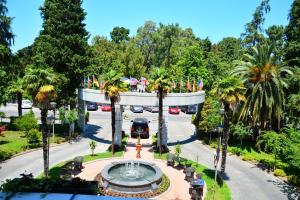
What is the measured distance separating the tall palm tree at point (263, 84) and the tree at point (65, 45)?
2133 cm

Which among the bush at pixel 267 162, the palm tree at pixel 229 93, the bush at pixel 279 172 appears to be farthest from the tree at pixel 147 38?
the palm tree at pixel 229 93

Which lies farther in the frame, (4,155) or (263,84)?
(263,84)

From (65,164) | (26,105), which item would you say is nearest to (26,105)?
(26,105)

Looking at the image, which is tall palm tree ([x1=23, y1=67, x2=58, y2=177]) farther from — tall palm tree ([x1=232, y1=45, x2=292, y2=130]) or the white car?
the white car

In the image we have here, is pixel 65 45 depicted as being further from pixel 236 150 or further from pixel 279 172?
pixel 279 172

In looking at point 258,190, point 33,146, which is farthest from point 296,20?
point 33,146

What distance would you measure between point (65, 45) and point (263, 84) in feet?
87.7

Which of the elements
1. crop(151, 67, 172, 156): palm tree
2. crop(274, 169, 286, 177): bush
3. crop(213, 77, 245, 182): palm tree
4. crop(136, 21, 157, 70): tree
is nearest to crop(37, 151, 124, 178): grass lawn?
crop(151, 67, 172, 156): palm tree

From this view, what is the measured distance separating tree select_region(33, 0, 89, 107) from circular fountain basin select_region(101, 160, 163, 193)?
53.0 feet

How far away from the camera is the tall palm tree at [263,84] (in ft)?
133

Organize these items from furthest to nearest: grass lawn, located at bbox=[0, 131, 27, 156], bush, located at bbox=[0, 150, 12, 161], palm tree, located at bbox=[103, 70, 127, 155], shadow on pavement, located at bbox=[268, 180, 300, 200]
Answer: grass lawn, located at bbox=[0, 131, 27, 156], palm tree, located at bbox=[103, 70, 127, 155], bush, located at bbox=[0, 150, 12, 161], shadow on pavement, located at bbox=[268, 180, 300, 200]

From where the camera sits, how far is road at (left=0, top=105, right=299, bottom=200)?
1174 inches

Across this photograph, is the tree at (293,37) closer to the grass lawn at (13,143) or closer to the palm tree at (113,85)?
the palm tree at (113,85)

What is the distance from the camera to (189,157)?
39.0 m
